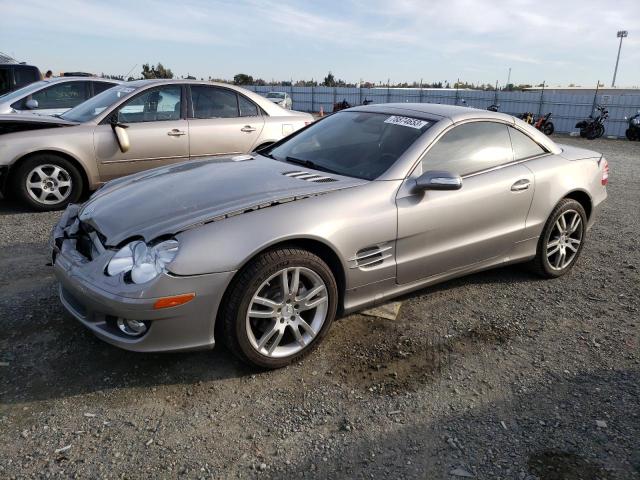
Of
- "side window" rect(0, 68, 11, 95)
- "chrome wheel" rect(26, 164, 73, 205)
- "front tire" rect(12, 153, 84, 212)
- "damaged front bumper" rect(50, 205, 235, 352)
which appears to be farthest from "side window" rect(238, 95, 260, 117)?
"side window" rect(0, 68, 11, 95)

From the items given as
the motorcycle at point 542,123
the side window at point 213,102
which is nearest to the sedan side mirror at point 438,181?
the side window at point 213,102

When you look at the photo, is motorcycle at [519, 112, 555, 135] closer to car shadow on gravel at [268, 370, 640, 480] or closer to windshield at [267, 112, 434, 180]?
windshield at [267, 112, 434, 180]

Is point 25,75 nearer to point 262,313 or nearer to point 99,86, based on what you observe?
point 99,86

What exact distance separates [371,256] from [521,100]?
24164mm

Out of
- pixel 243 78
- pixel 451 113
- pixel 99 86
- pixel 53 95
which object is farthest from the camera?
pixel 243 78

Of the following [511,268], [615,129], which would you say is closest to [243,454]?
[511,268]

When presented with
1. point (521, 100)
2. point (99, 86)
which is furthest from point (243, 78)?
point (99, 86)

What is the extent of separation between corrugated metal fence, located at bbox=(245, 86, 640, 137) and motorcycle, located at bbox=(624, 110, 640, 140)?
58.3 inches

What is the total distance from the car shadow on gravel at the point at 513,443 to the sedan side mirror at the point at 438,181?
1.28 m

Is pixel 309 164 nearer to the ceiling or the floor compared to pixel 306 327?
nearer to the ceiling

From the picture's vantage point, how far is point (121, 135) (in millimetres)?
6004

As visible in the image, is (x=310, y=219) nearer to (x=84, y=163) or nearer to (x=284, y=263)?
(x=284, y=263)

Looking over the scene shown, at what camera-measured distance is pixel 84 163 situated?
5992 mm

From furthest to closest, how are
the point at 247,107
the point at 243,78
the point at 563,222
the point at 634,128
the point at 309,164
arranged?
1. the point at 243,78
2. the point at 634,128
3. the point at 247,107
4. the point at 563,222
5. the point at 309,164
